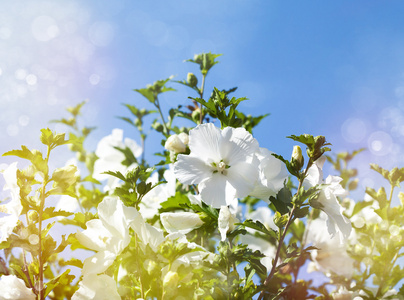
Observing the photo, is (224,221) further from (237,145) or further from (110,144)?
(110,144)

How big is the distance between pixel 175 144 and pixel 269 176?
349 mm

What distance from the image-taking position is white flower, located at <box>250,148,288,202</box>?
1072 mm

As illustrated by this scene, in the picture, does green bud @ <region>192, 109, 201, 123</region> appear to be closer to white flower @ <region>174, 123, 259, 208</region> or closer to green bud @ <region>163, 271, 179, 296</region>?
white flower @ <region>174, 123, 259, 208</region>

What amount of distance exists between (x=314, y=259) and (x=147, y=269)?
0.76 m

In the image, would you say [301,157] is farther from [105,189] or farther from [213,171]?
[105,189]

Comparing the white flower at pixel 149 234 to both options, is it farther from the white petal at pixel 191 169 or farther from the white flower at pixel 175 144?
the white flower at pixel 175 144

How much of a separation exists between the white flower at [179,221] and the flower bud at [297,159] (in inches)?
13.6

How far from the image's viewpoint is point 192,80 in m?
1.60

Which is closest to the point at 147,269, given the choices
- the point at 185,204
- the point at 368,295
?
the point at 185,204

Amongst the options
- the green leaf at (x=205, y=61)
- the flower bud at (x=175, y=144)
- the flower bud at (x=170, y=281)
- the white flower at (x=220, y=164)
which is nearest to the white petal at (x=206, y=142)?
the white flower at (x=220, y=164)

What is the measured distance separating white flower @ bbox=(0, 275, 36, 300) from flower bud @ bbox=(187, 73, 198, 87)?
3.22ft

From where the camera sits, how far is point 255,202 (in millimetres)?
2066

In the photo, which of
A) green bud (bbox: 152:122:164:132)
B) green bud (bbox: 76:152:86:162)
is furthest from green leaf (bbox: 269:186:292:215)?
green bud (bbox: 76:152:86:162)

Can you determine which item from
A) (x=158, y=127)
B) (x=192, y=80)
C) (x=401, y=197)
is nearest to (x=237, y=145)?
(x=192, y=80)
